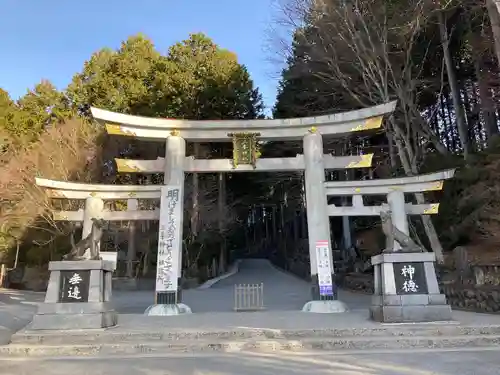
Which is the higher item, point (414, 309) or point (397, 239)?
point (397, 239)

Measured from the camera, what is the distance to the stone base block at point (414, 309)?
27.5 ft

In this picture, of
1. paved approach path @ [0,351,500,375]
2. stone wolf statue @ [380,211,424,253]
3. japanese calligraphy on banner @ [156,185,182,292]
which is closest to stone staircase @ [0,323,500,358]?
paved approach path @ [0,351,500,375]

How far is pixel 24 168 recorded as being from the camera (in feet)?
68.9

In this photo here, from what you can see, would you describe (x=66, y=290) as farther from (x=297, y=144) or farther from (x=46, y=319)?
(x=297, y=144)

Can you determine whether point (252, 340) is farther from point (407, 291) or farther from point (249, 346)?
point (407, 291)

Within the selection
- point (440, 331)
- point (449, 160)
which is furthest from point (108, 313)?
point (449, 160)

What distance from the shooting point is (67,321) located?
27.3 feet

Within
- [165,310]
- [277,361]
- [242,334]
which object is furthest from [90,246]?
[277,361]

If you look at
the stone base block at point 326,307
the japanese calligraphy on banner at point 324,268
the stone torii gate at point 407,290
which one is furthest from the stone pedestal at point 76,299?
the stone torii gate at point 407,290

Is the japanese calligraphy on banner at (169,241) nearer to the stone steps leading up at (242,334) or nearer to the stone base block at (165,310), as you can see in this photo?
the stone base block at (165,310)

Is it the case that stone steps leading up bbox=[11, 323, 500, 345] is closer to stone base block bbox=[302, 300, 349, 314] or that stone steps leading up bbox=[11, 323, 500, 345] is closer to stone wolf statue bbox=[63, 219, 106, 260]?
stone wolf statue bbox=[63, 219, 106, 260]

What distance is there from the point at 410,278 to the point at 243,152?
585 centimetres

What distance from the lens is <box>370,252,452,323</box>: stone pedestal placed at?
8.41 metres

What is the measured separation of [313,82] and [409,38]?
5.31 metres
